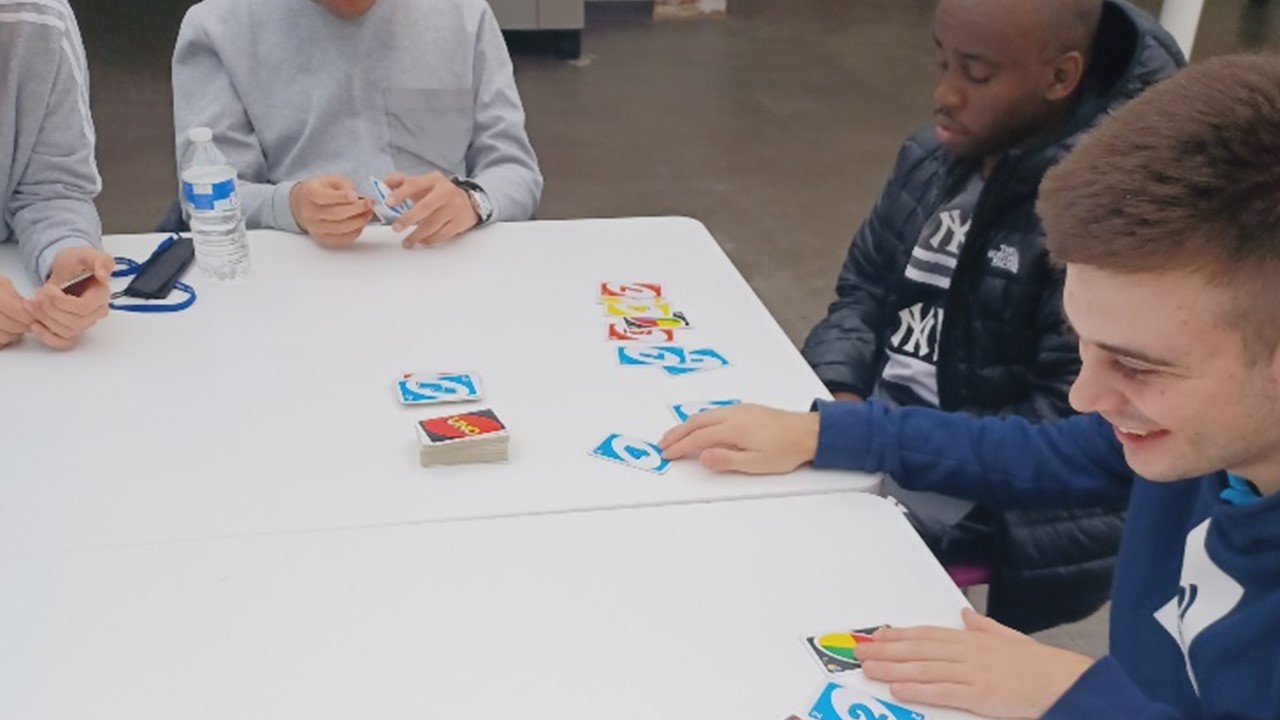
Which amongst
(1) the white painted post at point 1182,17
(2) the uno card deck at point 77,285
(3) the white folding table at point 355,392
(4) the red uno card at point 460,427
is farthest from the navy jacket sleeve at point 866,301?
(1) the white painted post at point 1182,17

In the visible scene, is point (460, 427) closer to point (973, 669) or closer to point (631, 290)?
point (631, 290)

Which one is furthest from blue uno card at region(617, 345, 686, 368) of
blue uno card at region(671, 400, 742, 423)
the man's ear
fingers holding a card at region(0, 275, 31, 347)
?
fingers holding a card at region(0, 275, 31, 347)

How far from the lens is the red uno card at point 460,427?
1227mm

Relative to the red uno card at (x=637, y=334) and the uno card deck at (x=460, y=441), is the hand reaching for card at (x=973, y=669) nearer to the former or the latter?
the uno card deck at (x=460, y=441)

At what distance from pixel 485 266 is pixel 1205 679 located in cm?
110

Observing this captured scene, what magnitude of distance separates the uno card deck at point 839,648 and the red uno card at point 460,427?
0.41 metres

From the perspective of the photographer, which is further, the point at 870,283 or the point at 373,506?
the point at 870,283

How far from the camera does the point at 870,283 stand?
75.4 inches

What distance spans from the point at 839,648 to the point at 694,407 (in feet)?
1.35

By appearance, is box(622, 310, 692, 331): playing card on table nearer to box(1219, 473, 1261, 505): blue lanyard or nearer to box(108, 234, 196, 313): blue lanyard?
box(108, 234, 196, 313): blue lanyard

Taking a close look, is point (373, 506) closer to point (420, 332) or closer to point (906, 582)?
point (420, 332)

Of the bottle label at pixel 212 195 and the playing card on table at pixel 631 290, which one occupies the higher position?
the bottle label at pixel 212 195

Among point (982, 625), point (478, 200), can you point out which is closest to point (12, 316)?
point (478, 200)

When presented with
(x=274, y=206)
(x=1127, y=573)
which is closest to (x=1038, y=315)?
(x=1127, y=573)
